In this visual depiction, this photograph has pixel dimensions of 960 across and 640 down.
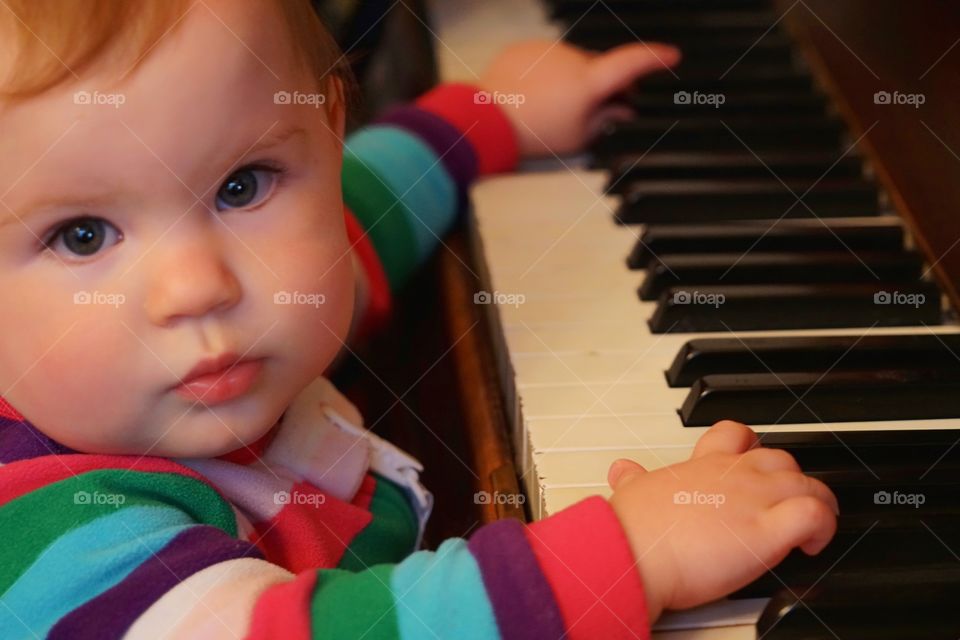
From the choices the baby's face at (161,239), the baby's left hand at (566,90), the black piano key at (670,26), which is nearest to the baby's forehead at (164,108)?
the baby's face at (161,239)

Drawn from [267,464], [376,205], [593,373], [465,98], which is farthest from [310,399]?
[465,98]

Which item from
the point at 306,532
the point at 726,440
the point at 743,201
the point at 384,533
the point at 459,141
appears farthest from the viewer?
the point at 459,141

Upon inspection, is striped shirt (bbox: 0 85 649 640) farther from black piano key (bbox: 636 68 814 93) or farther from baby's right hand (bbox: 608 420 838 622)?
black piano key (bbox: 636 68 814 93)

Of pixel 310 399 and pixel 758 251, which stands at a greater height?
pixel 758 251

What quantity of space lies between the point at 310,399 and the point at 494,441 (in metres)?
0.18

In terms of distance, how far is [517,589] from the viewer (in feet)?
2.52

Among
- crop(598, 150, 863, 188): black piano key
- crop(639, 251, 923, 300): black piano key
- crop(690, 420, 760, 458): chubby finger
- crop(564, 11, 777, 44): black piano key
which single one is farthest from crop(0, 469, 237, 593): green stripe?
crop(564, 11, 777, 44): black piano key

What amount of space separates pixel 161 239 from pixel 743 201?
2.01ft

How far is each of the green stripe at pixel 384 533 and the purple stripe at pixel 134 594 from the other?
23cm

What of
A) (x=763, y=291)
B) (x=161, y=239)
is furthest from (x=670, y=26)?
(x=161, y=239)

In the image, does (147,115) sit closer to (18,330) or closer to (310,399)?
(18,330)

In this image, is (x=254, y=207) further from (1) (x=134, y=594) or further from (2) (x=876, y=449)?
(2) (x=876, y=449)

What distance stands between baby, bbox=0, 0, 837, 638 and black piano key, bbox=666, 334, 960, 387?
134 mm

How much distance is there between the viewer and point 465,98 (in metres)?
1.47
